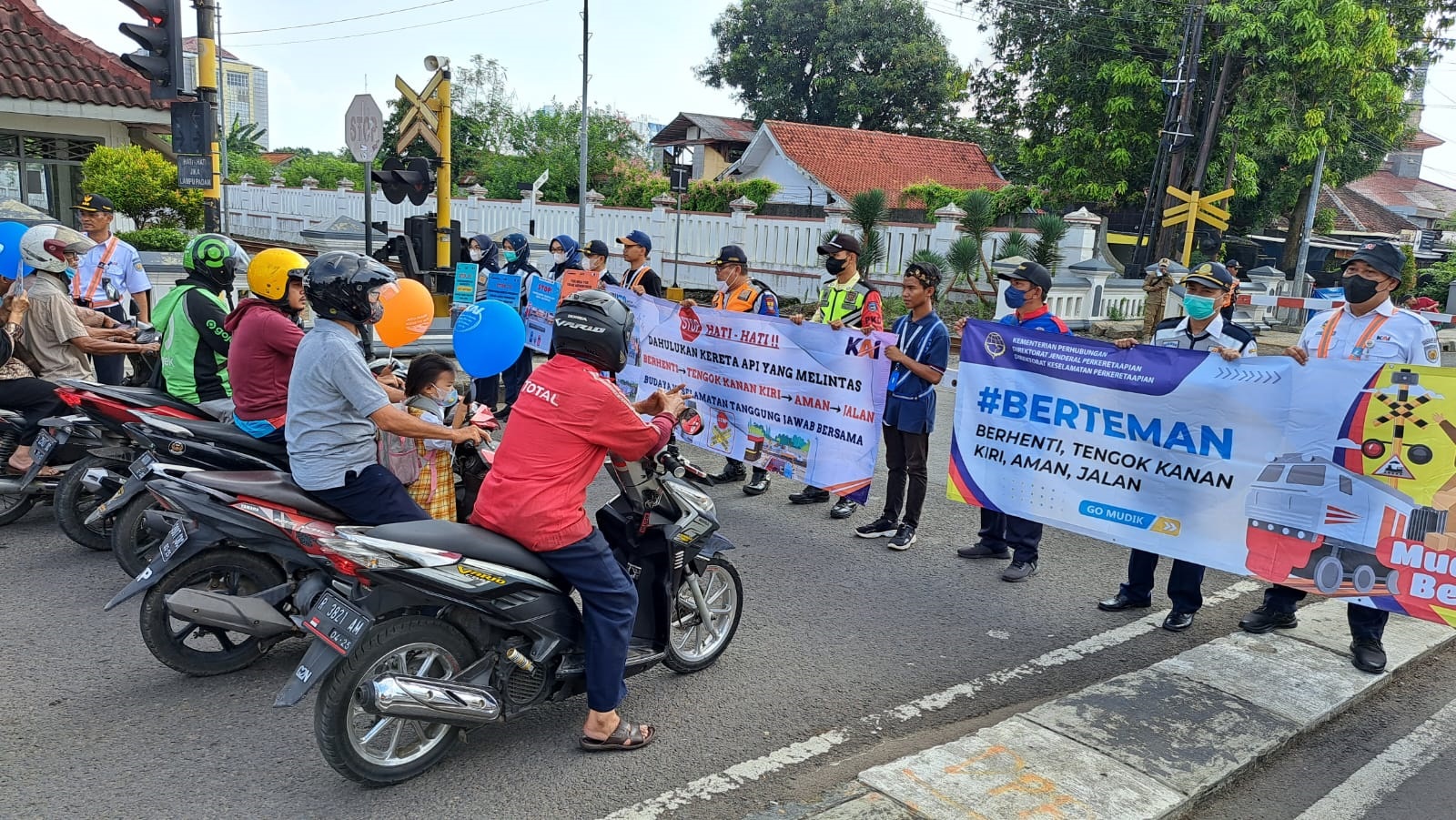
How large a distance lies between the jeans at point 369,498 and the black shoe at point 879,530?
337 cm

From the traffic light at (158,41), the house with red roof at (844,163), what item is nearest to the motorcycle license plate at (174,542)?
the traffic light at (158,41)

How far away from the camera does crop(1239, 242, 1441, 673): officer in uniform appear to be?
16.2 feet

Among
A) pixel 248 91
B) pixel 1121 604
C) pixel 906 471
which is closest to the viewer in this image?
pixel 1121 604

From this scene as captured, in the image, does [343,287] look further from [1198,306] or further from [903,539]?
[1198,306]

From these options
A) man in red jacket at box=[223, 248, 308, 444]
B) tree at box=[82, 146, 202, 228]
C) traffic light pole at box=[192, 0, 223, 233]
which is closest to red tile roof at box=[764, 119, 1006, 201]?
tree at box=[82, 146, 202, 228]

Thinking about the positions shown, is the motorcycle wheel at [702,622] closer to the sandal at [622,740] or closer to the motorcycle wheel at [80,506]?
the sandal at [622,740]

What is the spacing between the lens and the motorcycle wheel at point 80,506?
5.73 m

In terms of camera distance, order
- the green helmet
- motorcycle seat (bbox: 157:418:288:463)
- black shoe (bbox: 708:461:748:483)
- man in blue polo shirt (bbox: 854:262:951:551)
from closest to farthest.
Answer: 1. motorcycle seat (bbox: 157:418:288:463)
2. the green helmet
3. man in blue polo shirt (bbox: 854:262:951:551)
4. black shoe (bbox: 708:461:748:483)

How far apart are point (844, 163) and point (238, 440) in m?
36.8

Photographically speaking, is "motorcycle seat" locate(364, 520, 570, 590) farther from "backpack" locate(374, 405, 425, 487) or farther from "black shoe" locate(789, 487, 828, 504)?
"black shoe" locate(789, 487, 828, 504)

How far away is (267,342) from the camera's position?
4.88m

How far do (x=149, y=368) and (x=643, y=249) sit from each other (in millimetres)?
4034

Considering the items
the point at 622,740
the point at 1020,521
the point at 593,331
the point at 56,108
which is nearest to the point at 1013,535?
the point at 1020,521

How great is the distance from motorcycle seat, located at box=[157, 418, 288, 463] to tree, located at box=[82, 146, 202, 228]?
1098 cm
